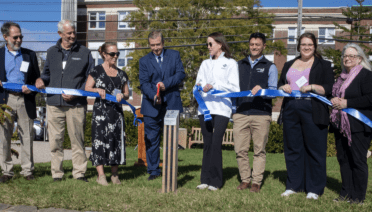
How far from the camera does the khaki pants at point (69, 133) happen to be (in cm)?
572

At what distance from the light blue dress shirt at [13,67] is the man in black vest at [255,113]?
3.52m

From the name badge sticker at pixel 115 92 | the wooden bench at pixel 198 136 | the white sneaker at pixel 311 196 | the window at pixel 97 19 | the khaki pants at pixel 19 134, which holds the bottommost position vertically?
the wooden bench at pixel 198 136

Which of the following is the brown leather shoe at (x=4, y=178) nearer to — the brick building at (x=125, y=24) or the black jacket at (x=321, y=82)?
the black jacket at (x=321, y=82)

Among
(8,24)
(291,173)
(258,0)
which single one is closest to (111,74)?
(8,24)

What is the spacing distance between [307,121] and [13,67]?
4619 mm

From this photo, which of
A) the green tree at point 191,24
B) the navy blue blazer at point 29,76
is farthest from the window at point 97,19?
the navy blue blazer at point 29,76

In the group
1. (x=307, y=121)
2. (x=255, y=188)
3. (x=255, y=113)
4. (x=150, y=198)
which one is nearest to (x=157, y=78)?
(x=255, y=113)

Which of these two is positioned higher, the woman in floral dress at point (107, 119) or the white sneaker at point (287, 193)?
the woman in floral dress at point (107, 119)

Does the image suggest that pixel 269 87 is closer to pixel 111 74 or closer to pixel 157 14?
pixel 111 74

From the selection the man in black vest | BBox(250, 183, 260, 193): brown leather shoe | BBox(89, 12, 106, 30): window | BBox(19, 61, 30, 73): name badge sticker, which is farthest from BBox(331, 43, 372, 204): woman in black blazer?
BBox(89, 12, 106, 30): window

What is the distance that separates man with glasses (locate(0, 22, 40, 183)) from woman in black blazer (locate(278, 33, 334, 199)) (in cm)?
401

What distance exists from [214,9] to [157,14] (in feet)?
13.3

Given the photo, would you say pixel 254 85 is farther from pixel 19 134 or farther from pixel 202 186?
pixel 19 134

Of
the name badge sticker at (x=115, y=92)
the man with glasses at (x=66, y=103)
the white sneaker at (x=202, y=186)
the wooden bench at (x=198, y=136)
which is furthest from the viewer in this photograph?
the wooden bench at (x=198, y=136)
